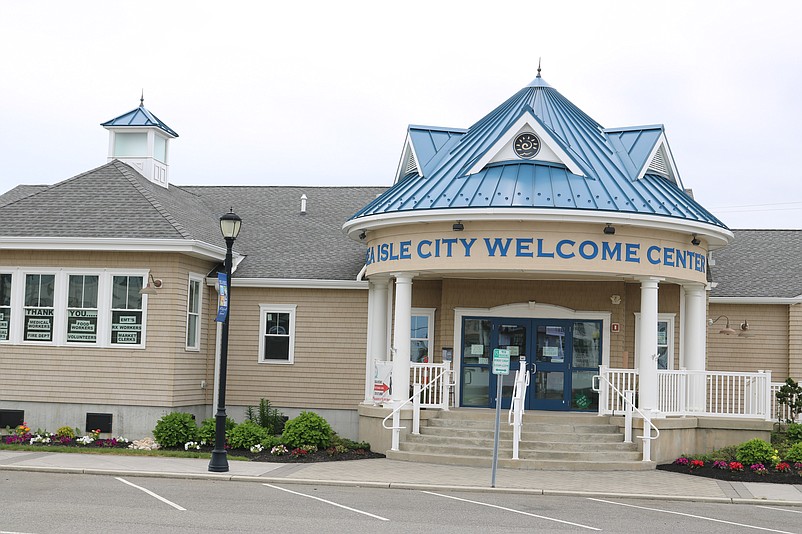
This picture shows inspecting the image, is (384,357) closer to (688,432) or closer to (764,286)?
(688,432)

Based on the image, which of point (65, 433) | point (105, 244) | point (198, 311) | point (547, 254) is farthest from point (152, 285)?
point (547, 254)

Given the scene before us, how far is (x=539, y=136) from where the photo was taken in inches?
859

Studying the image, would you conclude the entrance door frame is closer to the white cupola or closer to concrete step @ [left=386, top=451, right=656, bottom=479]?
concrete step @ [left=386, top=451, right=656, bottom=479]

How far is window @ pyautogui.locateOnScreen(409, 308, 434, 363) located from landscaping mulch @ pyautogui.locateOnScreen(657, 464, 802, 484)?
678cm

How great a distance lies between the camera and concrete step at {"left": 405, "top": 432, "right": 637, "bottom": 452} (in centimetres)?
2053

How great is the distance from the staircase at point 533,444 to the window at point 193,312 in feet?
19.7

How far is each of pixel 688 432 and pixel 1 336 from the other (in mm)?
15311

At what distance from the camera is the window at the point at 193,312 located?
24.0 meters

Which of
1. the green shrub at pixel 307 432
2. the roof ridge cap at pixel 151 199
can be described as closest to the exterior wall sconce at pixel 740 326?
the green shrub at pixel 307 432

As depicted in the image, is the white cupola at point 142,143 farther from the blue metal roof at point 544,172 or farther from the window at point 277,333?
the blue metal roof at point 544,172

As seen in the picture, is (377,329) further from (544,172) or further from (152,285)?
(544,172)

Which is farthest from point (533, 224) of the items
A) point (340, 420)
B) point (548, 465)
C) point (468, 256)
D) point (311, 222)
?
point (311, 222)

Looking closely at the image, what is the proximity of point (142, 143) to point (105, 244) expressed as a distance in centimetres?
551

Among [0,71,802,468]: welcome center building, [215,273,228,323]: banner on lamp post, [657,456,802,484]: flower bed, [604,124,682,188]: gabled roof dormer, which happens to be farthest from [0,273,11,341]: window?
[657,456,802,484]: flower bed
